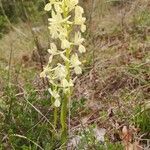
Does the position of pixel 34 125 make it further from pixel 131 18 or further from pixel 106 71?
pixel 131 18

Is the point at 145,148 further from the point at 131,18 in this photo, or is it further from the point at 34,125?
the point at 131,18

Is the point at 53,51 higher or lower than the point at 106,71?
higher

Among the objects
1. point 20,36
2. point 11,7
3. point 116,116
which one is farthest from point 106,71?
point 11,7

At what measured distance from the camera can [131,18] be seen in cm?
672

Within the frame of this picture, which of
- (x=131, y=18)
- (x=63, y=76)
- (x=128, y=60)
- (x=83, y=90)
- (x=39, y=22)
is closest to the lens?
(x=63, y=76)

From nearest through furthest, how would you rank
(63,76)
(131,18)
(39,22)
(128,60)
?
(63,76)
(128,60)
(131,18)
(39,22)

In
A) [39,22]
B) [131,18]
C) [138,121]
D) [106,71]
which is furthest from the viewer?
[39,22]

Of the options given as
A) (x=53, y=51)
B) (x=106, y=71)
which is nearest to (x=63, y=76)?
(x=53, y=51)

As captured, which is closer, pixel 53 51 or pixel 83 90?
pixel 53 51

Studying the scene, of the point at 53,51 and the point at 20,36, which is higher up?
the point at 53,51

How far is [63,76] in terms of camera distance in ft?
11.4

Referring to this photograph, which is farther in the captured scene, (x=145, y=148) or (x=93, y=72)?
(x=93, y=72)

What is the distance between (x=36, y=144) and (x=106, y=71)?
1773 millimetres

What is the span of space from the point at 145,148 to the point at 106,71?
5.26 feet
